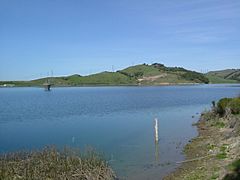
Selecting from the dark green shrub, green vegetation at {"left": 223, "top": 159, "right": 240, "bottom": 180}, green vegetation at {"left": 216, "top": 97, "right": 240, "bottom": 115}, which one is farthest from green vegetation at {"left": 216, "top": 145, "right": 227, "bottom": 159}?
Result: the dark green shrub

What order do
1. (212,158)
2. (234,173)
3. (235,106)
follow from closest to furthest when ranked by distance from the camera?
(234,173)
(212,158)
(235,106)

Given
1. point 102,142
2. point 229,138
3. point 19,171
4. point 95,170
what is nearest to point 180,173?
point 95,170

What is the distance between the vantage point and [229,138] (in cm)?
3167

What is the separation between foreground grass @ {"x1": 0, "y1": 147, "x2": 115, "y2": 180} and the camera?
19.5 m

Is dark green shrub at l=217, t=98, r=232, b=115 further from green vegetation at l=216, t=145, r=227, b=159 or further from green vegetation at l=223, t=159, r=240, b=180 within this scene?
green vegetation at l=223, t=159, r=240, b=180

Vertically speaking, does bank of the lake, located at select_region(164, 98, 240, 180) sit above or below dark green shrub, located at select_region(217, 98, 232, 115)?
below

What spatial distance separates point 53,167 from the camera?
20.4m

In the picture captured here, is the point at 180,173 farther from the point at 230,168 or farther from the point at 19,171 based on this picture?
the point at 19,171

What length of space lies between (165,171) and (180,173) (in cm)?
154

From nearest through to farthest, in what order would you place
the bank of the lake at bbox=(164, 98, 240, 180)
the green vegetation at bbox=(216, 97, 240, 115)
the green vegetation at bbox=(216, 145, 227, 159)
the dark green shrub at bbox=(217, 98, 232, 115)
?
the bank of the lake at bbox=(164, 98, 240, 180) → the green vegetation at bbox=(216, 145, 227, 159) → the green vegetation at bbox=(216, 97, 240, 115) → the dark green shrub at bbox=(217, 98, 232, 115)

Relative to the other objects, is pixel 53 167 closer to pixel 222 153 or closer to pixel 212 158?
pixel 212 158

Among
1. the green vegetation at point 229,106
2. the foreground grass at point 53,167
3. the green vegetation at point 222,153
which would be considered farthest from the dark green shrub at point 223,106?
the foreground grass at point 53,167

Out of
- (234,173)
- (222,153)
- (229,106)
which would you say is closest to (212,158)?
(222,153)

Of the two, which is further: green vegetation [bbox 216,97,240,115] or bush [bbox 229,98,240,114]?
green vegetation [bbox 216,97,240,115]
